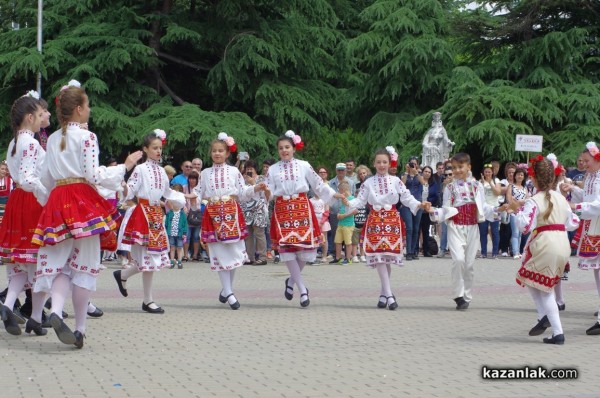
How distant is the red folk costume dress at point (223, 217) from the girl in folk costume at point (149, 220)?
0.77 metres

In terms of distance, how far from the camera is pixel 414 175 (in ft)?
65.8

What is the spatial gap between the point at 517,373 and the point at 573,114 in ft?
86.3

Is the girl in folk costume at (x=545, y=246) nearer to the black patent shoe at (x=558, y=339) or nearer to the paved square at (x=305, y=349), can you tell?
the black patent shoe at (x=558, y=339)

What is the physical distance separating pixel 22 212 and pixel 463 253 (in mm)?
5238

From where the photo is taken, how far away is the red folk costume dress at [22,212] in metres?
9.44

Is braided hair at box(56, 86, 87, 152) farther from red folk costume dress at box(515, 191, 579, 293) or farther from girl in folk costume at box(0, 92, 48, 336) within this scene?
red folk costume dress at box(515, 191, 579, 293)

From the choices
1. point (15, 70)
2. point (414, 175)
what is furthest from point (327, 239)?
point (15, 70)

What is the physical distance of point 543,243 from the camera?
9492 mm

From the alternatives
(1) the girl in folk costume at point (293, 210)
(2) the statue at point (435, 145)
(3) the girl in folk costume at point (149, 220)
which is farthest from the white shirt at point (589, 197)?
(2) the statue at point (435, 145)

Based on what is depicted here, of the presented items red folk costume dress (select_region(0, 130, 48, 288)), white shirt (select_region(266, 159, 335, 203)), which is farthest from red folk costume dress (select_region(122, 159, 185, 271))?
red folk costume dress (select_region(0, 130, 48, 288))

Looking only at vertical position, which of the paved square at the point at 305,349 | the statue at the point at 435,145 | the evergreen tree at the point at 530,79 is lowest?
the paved square at the point at 305,349

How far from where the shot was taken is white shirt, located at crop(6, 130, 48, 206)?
9.16m

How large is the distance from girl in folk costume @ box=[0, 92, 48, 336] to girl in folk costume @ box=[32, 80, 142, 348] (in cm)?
68

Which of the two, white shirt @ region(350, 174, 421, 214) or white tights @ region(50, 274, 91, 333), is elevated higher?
white shirt @ region(350, 174, 421, 214)
